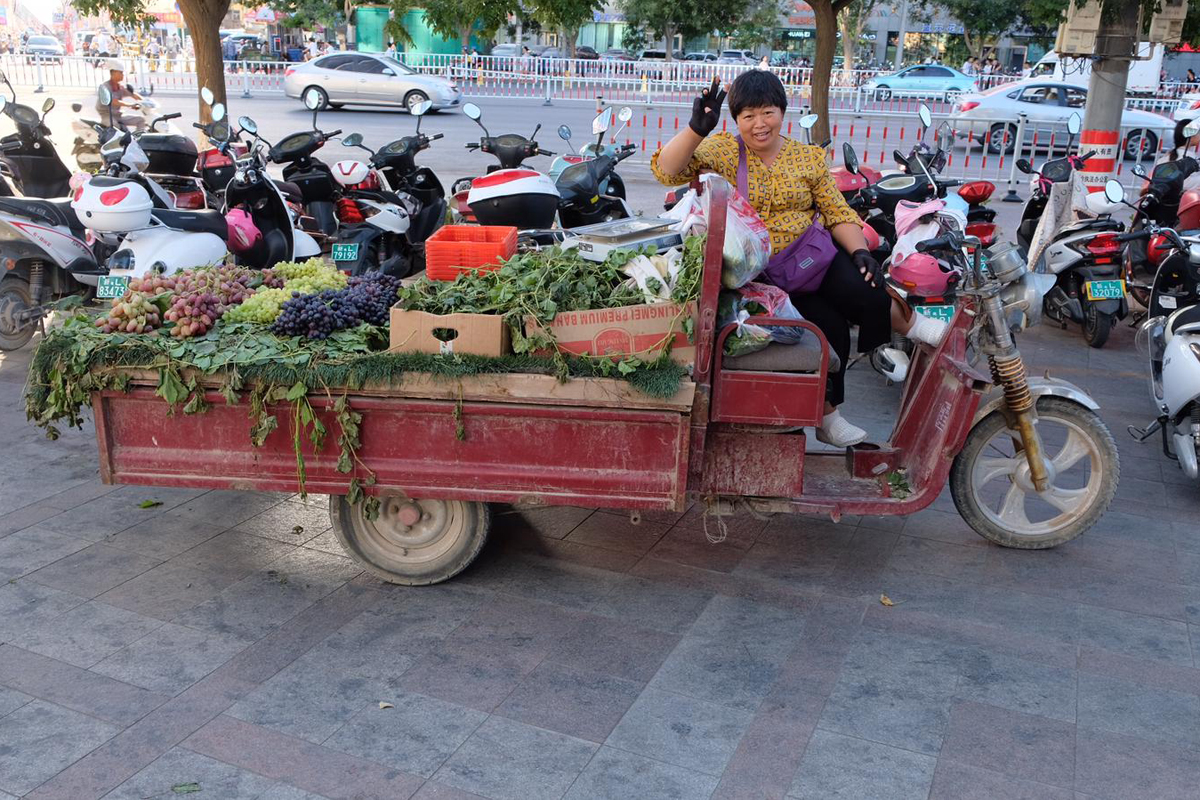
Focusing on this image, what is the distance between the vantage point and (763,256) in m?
3.70

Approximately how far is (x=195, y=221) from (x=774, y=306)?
397cm

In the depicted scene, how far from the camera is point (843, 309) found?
4.34 m

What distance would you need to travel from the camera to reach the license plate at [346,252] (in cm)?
764

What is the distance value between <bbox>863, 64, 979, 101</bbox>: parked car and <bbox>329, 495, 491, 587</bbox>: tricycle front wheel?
80.4 feet

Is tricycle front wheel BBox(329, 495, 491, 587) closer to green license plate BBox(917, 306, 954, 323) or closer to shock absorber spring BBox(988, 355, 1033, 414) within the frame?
shock absorber spring BBox(988, 355, 1033, 414)

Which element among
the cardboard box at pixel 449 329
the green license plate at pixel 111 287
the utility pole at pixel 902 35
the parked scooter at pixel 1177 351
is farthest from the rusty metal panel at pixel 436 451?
the utility pole at pixel 902 35

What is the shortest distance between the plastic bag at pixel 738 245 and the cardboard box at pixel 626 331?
0.20 m

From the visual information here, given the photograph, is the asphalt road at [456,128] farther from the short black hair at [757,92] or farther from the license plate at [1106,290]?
the short black hair at [757,92]

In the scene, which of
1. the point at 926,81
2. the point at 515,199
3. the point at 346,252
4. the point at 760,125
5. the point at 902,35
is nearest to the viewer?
the point at 760,125

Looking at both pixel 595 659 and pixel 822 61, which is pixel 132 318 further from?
pixel 822 61

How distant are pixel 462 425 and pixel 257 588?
3.63ft

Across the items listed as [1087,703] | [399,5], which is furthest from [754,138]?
[399,5]

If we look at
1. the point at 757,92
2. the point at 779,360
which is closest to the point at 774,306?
the point at 779,360

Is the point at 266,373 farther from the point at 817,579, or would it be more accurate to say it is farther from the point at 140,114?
the point at 140,114
